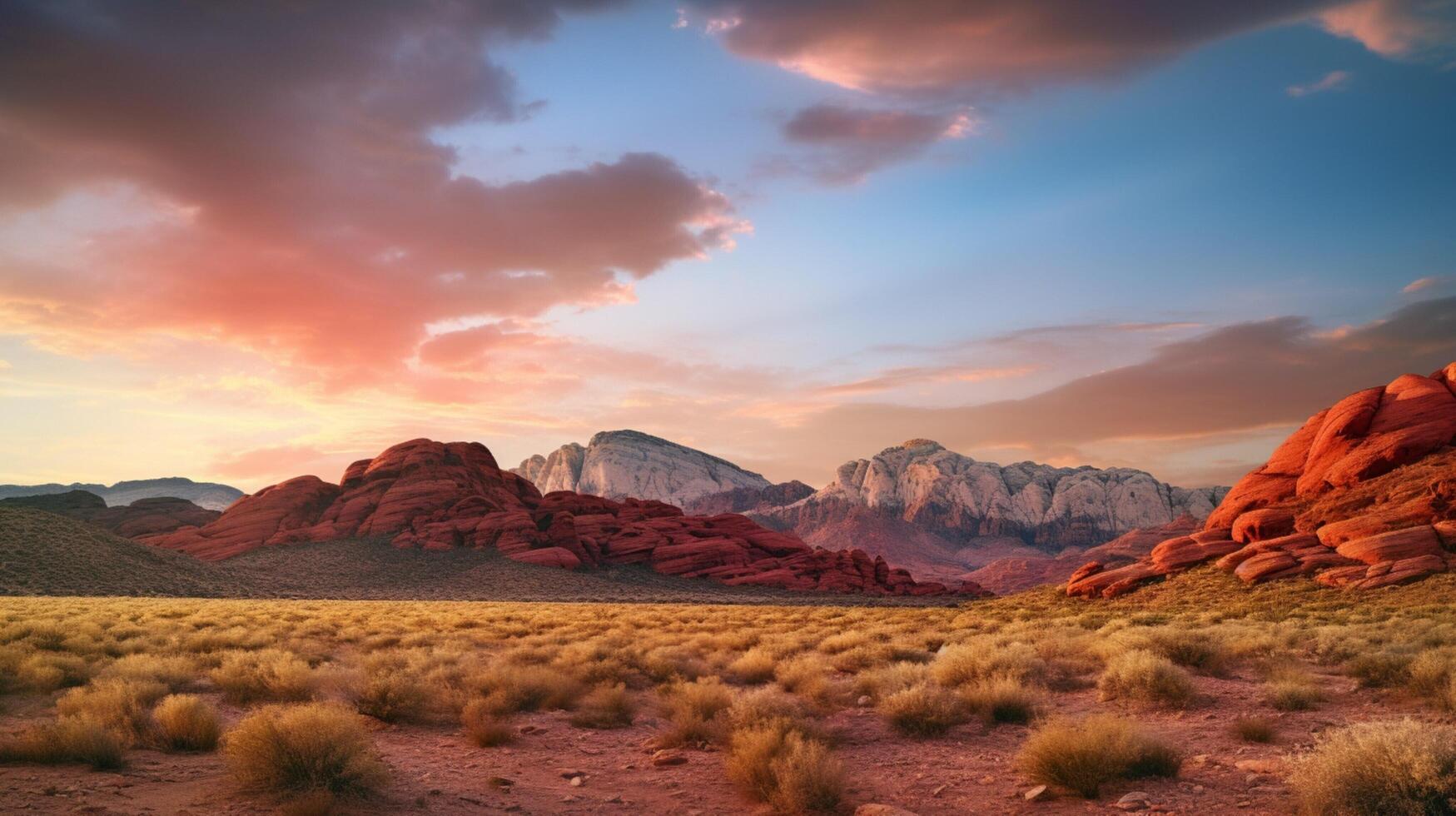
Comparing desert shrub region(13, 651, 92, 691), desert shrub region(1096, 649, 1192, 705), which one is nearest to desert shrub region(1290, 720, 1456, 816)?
desert shrub region(1096, 649, 1192, 705)

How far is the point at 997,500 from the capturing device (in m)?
178

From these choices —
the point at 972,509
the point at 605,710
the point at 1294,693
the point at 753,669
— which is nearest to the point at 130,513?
the point at 753,669

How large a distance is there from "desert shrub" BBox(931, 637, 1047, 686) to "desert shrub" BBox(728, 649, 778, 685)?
10.8ft

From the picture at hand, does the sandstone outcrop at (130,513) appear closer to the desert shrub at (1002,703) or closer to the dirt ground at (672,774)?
the dirt ground at (672,774)

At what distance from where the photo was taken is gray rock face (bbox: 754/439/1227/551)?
165 m

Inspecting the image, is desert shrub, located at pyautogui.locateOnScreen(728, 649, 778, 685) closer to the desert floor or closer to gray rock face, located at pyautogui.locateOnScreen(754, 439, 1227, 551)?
the desert floor

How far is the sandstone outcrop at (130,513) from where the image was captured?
295 ft

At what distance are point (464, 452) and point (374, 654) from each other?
91187 millimetres

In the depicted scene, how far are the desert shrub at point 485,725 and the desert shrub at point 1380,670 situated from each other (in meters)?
13.5

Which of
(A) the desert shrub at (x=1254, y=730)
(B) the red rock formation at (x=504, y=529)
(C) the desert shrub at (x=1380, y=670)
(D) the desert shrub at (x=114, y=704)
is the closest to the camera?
(A) the desert shrub at (x=1254, y=730)

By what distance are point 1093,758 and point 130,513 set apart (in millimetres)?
122939

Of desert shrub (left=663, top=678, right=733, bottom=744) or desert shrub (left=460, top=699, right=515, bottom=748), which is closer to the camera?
desert shrub (left=460, top=699, right=515, bottom=748)

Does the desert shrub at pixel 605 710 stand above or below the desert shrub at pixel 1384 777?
below

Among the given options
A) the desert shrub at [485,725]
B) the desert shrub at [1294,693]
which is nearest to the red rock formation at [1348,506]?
the desert shrub at [1294,693]
